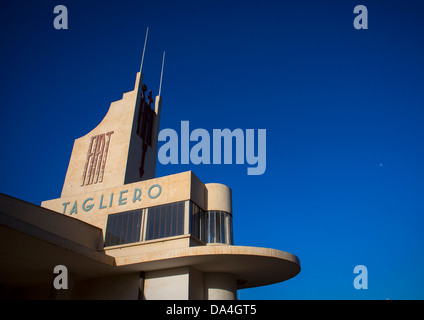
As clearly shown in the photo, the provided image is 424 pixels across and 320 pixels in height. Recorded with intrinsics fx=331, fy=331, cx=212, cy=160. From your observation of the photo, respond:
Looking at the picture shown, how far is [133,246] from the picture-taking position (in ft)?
72.3

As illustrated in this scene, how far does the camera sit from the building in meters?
18.1

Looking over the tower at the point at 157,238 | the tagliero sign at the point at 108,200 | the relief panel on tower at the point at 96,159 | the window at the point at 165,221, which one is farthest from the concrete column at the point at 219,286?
the relief panel on tower at the point at 96,159

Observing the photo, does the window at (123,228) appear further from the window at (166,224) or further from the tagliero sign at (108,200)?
the tagliero sign at (108,200)

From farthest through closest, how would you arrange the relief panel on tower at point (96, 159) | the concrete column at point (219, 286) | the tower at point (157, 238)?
the relief panel on tower at point (96, 159) → the concrete column at point (219, 286) → the tower at point (157, 238)

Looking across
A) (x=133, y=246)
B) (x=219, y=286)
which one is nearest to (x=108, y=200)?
(x=133, y=246)

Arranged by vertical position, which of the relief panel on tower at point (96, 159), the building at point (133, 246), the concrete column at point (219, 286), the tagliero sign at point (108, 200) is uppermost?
the relief panel on tower at point (96, 159)

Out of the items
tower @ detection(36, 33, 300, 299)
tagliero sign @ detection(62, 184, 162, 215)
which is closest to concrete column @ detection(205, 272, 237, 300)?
tower @ detection(36, 33, 300, 299)

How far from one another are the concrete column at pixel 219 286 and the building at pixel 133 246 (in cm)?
6

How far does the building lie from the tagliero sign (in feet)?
0.27

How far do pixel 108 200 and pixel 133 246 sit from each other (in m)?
4.76

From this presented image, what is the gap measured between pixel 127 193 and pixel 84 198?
4025 millimetres

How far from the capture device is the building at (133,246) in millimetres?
18141

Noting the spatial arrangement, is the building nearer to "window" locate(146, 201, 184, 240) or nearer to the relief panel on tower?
"window" locate(146, 201, 184, 240)
